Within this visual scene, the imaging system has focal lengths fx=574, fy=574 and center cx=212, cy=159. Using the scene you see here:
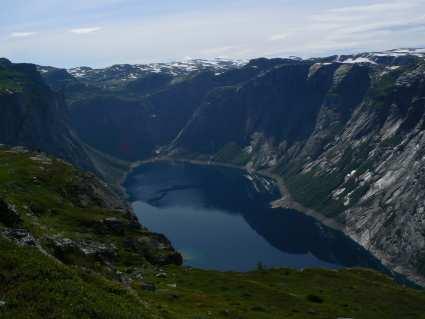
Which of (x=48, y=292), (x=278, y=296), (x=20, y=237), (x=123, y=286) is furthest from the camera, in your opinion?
(x=278, y=296)

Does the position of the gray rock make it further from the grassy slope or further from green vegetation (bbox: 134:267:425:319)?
green vegetation (bbox: 134:267:425:319)

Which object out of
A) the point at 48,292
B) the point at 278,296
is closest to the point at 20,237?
the point at 48,292

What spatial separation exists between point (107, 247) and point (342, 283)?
45503 millimetres

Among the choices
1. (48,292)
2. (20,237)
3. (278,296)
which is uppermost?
(20,237)

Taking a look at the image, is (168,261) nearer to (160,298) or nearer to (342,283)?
(342,283)

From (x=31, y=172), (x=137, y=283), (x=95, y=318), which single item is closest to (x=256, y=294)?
(x=137, y=283)

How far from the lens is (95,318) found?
Answer: 35.1 metres

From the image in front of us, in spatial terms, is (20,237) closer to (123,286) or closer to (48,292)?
(48,292)

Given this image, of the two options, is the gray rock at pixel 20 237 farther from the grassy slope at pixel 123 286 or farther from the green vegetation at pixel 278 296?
the green vegetation at pixel 278 296

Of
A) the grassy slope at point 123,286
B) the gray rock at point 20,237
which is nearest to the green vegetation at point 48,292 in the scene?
the grassy slope at point 123,286

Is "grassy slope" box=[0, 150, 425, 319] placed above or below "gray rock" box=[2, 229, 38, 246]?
below

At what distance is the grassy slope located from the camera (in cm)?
3619

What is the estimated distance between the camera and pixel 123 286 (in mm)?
49938

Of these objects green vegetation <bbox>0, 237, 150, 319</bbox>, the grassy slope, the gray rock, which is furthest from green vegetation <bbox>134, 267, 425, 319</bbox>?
the gray rock
